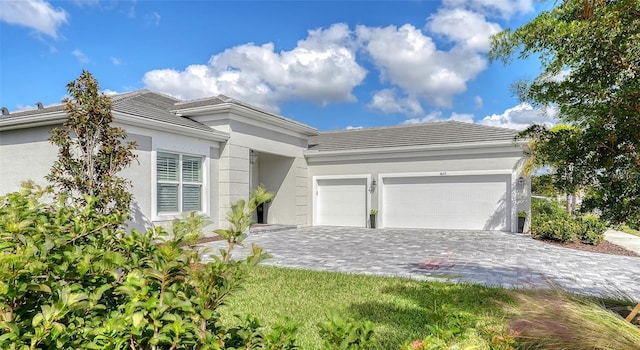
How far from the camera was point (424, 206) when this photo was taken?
57.4 feet

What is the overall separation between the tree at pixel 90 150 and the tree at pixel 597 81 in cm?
899

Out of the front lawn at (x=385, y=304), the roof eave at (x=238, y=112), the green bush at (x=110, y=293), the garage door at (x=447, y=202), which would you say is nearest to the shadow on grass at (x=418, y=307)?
the front lawn at (x=385, y=304)

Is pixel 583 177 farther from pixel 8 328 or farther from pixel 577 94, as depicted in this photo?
pixel 8 328

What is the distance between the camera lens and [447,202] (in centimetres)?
1702

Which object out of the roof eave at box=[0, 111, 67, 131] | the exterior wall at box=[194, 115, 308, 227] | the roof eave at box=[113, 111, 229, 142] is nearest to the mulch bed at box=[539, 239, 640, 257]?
the exterior wall at box=[194, 115, 308, 227]

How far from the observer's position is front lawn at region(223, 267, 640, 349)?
12.7 feet

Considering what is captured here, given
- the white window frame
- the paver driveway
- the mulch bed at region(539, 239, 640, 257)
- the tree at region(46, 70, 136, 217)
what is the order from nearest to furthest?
the paver driveway, the tree at region(46, 70, 136, 217), the mulch bed at region(539, 239, 640, 257), the white window frame

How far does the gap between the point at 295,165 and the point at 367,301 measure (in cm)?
1287

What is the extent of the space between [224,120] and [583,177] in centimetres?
1183

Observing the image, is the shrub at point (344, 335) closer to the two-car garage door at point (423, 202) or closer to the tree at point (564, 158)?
the tree at point (564, 158)

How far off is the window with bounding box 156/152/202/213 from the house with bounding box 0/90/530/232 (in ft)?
0.11

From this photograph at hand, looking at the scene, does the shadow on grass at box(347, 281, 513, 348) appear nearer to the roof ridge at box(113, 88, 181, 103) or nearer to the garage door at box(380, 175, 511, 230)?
the garage door at box(380, 175, 511, 230)

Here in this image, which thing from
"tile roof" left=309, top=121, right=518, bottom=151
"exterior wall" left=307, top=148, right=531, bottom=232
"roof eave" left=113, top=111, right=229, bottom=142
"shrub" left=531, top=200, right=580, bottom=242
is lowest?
"shrub" left=531, top=200, right=580, bottom=242

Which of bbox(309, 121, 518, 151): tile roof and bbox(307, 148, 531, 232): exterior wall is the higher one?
bbox(309, 121, 518, 151): tile roof
